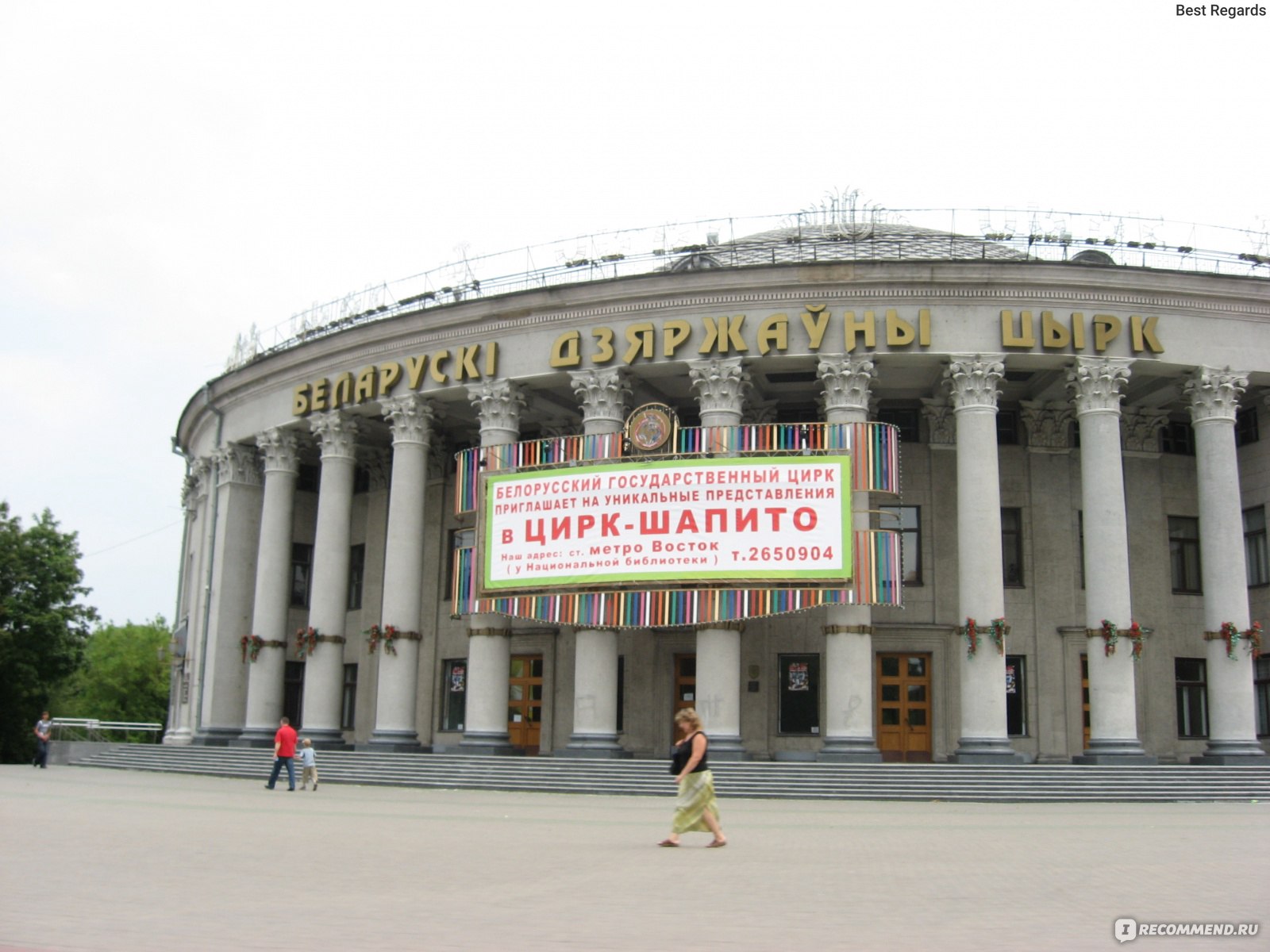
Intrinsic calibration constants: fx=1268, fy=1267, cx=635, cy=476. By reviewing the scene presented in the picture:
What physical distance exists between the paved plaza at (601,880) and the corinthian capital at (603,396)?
13587mm

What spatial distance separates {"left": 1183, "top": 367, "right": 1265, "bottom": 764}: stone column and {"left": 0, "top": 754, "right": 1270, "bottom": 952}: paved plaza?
10.1 metres

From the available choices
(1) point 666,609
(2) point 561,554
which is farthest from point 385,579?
(1) point 666,609

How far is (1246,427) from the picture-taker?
1453 inches

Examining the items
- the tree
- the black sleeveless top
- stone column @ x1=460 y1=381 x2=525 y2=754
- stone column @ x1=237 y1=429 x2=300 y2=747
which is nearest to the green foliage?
the tree

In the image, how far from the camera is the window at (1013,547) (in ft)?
119

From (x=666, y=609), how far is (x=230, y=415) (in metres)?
19.9

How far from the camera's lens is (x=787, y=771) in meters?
28.5

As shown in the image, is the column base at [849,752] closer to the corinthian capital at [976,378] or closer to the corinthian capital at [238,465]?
the corinthian capital at [976,378]

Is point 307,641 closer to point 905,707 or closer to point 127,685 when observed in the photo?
point 905,707

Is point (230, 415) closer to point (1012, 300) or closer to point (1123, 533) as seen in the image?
point (1012, 300)

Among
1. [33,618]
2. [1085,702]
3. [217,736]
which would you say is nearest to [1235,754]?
[1085,702]

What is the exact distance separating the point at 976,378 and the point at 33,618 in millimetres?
42466

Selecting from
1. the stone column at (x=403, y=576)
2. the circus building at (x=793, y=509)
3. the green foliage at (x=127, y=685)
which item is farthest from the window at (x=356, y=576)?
the green foliage at (x=127, y=685)

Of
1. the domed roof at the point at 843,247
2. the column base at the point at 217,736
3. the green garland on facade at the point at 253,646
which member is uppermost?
the domed roof at the point at 843,247
